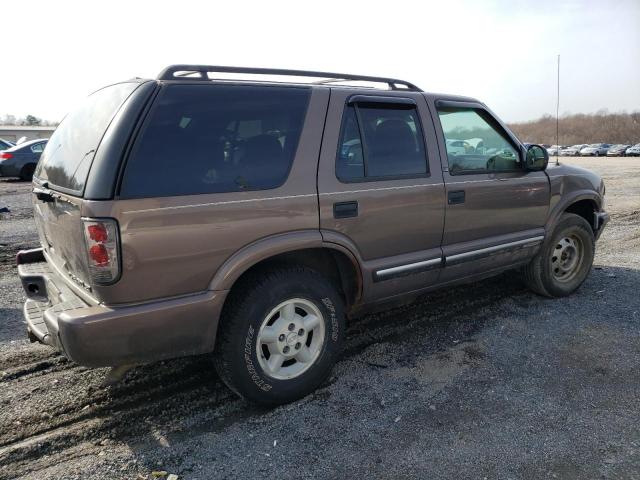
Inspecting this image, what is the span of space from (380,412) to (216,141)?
74.9 inches

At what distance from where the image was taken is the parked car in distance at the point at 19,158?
16.2 metres

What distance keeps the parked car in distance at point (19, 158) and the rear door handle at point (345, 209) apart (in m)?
16.3

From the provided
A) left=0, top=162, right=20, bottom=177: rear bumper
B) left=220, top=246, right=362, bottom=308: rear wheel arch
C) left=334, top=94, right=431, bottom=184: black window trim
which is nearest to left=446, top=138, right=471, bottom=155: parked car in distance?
left=334, top=94, right=431, bottom=184: black window trim

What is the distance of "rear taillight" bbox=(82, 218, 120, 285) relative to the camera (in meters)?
2.41

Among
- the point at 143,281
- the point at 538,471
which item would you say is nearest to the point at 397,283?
the point at 538,471

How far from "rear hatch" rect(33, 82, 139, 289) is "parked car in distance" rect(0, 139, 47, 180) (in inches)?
599

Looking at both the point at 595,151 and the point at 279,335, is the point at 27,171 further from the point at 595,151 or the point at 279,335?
the point at 595,151

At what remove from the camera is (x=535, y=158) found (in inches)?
168

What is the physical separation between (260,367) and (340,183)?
1.25 metres

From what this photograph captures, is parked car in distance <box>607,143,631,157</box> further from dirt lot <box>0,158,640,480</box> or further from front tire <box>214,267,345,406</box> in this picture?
front tire <box>214,267,345,406</box>

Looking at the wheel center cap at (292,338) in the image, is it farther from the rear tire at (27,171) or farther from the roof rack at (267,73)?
the rear tire at (27,171)

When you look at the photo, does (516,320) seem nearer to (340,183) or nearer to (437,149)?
(437,149)

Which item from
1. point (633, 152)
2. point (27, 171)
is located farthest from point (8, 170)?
point (633, 152)

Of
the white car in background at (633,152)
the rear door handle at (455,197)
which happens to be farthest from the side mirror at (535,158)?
the white car in background at (633,152)
